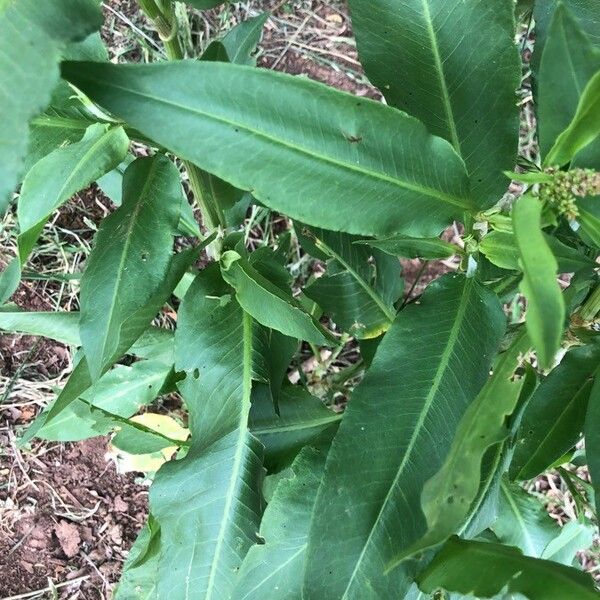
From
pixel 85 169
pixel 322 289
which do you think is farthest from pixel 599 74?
pixel 322 289

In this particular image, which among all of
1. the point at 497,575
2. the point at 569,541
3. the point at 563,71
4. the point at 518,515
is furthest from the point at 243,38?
the point at 569,541

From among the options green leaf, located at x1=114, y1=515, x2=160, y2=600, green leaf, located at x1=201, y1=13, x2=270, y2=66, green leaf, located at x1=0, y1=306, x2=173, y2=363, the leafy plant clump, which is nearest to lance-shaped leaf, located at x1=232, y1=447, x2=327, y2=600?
the leafy plant clump

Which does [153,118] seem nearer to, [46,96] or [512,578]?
[46,96]

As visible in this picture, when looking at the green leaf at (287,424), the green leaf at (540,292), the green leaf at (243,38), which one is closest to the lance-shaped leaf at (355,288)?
the green leaf at (287,424)

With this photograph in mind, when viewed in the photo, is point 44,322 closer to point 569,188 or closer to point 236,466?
point 236,466

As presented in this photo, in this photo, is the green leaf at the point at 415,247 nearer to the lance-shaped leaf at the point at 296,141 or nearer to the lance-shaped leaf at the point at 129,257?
the lance-shaped leaf at the point at 296,141

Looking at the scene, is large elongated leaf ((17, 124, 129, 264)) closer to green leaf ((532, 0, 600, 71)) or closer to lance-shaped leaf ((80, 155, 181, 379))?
lance-shaped leaf ((80, 155, 181, 379))
